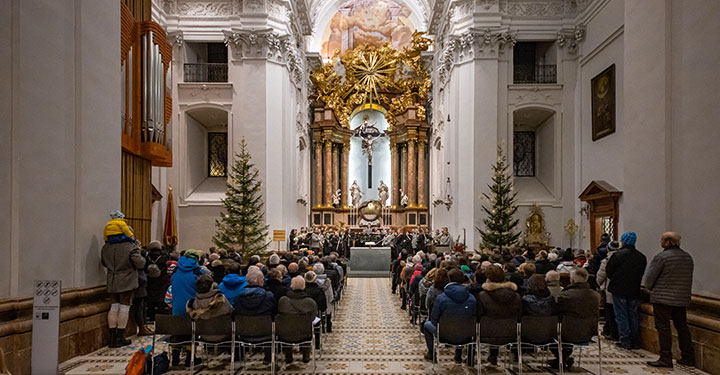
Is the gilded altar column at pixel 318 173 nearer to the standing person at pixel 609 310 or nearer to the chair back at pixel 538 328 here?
the standing person at pixel 609 310

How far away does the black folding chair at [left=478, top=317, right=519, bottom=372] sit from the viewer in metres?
5.82

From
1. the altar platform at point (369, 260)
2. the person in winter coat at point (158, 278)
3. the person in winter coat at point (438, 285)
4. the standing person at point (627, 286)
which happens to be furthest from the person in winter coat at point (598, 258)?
the altar platform at point (369, 260)

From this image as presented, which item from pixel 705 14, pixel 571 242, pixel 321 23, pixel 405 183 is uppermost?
pixel 321 23

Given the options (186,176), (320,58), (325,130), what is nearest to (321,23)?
(320,58)

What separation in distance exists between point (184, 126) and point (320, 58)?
36.8 feet

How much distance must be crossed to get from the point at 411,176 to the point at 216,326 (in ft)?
76.9

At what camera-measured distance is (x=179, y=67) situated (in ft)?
63.3

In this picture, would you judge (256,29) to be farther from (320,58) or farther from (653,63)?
(653,63)

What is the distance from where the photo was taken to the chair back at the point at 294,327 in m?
5.94

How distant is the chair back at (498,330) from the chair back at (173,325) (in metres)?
3.34

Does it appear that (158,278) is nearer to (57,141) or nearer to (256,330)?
(57,141)

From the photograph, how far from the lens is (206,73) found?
66.7ft

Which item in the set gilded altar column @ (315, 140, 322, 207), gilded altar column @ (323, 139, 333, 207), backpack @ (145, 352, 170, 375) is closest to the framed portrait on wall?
backpack @ (145, 352, 170, 375)

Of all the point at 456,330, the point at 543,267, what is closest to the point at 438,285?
the point at 456,330
